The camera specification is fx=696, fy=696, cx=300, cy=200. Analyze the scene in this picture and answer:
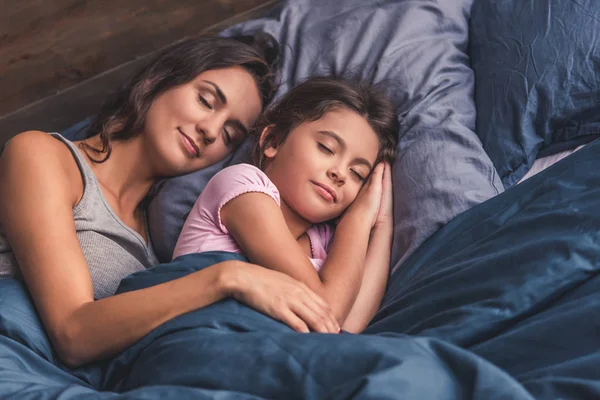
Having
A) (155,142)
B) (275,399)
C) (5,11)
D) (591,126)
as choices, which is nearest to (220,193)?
(155,142)

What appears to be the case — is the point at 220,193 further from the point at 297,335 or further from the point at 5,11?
the point at 5,11

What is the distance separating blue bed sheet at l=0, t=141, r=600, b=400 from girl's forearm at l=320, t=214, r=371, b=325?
0.08 metres

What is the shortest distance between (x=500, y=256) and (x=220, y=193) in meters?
0.53

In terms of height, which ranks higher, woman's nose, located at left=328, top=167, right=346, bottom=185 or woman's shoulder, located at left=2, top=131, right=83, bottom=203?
woman's shoulder, located at left=2, top=131, right=83, bottom=203

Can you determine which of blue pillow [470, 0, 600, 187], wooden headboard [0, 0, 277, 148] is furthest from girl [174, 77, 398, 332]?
Answer: wooden headboard [0, 0, 277, 148]

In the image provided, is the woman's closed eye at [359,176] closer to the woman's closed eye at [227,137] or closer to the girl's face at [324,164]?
the girl's face at [324,164]

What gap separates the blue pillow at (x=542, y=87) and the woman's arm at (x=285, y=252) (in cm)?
42

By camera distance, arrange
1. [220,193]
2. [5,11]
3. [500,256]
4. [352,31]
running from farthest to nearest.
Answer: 1. [5,11]
2. [352,31]
3. [220,193]
4. [500,256]

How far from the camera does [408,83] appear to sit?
5.11 ft

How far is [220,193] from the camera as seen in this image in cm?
132

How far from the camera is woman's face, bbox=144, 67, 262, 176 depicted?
146cm

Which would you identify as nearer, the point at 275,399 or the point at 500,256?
the point at 275,399

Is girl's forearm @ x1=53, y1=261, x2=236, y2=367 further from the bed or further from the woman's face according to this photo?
the woman's face

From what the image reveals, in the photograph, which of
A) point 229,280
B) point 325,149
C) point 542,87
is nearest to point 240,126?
point 325,149
